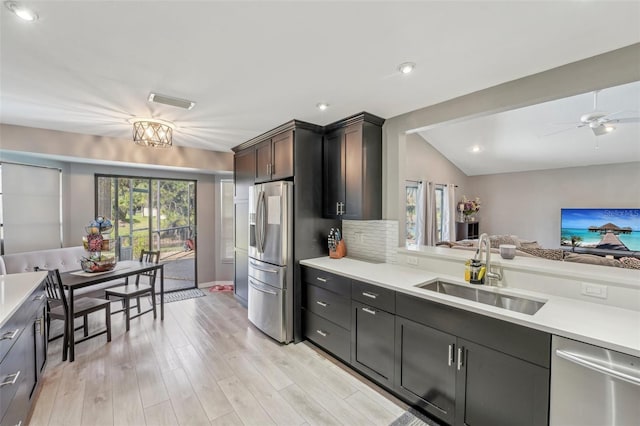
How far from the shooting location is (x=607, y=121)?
364 cm

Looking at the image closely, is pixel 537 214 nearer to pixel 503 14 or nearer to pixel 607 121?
pixel 607 121

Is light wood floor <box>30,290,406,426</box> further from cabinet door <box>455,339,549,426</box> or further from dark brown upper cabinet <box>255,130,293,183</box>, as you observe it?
dark brown upper cabinet <box>255,130,293,183</box>

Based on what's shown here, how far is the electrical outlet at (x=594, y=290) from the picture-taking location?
1.72m

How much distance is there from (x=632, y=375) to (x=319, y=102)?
2.58 m

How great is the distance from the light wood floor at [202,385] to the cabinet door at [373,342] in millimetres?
142

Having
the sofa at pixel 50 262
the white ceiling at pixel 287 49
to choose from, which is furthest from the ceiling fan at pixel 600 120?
the sofa at pixel 50 262

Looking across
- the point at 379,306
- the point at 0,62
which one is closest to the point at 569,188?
the point at 379,306

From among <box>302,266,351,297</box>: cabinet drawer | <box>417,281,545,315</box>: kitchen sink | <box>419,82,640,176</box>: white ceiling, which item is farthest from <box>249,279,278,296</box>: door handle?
<box>419,82,640,176</box>: white ceiling

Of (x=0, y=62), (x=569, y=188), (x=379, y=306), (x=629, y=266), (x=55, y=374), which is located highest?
(x=0, y=62)

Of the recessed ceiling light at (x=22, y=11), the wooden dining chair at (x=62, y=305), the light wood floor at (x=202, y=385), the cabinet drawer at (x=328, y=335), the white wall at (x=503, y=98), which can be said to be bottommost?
the light wood floor at (x=202, y=385)

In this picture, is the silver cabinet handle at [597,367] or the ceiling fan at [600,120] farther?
the ceiling fan at [600,120]

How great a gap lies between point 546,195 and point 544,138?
2044 millimetres

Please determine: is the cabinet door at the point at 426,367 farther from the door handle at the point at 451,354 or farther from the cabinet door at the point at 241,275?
the cabinet door at the point at 241,275

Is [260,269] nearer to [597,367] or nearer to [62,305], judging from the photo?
[62,305]
